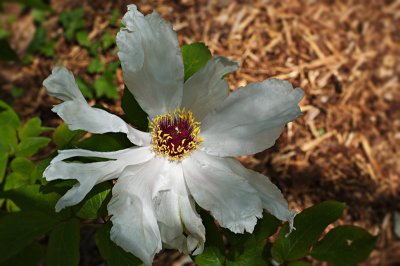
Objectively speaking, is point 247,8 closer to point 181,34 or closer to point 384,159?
point 181,34

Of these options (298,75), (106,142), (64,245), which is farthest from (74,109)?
(298,75)

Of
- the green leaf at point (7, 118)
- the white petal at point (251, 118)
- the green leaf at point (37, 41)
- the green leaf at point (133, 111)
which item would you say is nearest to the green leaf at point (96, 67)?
the green leaf at point (37, 41)

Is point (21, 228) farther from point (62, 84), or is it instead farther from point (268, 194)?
point (268, 194)

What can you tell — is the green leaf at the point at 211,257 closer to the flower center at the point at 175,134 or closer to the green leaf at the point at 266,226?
the green leaf at the point at 266,226

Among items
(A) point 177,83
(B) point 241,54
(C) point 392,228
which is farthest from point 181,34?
(C) point 392,228

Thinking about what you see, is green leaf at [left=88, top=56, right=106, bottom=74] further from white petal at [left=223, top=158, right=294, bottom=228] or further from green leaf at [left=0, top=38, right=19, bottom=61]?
white petal at [left=223, top=158, right=294, bottom=228]

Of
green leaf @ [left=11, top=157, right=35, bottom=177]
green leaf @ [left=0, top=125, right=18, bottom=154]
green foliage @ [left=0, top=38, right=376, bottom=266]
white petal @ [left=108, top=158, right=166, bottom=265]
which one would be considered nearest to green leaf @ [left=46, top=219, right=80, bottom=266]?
green foliage @ [left=0, top=38, right=376, bottom=266]
